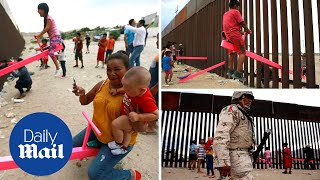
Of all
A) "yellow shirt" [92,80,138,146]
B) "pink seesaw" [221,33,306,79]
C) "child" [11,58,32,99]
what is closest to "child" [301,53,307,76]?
"pink seesaw" [221,33,306,79]

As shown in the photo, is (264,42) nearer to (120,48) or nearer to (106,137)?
(120,48)

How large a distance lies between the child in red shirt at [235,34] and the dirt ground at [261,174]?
1.51 feet

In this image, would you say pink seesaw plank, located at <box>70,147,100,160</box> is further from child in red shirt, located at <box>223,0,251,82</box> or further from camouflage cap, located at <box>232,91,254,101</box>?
child in red shirt, located at <box>223,0,251,82</box>

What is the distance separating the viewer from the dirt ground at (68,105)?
139 cm

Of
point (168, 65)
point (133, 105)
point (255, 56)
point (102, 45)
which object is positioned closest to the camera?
point (133, 105)

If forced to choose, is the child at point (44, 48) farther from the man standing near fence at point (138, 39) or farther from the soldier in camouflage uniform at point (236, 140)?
the soldier in camouflage uniform at point (236, 140)

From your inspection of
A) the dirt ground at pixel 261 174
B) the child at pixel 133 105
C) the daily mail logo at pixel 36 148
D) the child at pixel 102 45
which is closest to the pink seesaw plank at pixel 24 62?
the child at pixel 102 45

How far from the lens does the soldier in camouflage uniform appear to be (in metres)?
1.46

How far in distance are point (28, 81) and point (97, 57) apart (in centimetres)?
29

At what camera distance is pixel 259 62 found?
1800 mm

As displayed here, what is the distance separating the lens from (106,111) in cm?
134

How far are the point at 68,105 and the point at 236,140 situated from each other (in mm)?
697

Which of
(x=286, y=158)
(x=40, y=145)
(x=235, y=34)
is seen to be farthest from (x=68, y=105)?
(x=286, y=158)

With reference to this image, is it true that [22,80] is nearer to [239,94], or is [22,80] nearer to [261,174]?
[239,94]
